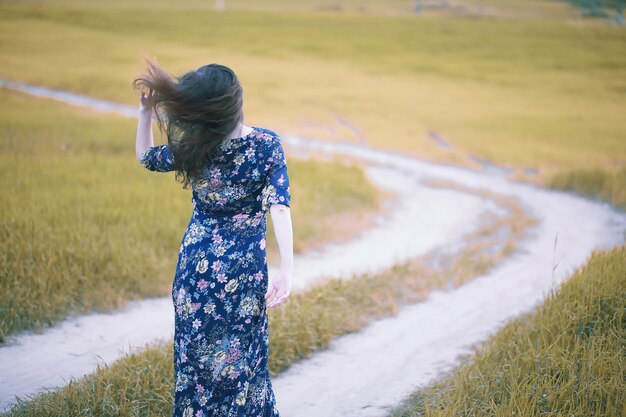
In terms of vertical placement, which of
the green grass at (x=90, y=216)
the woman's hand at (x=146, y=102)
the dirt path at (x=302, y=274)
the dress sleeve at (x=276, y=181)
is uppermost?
the woman's hand at (x=146, y=102)

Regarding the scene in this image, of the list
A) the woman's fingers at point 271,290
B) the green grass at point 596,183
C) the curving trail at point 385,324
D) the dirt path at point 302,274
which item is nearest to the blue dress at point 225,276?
the woman's fingers at point 271,290

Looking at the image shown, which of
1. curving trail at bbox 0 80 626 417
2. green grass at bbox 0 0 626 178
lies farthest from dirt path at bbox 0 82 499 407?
green grass at bbox 0 0 626 178

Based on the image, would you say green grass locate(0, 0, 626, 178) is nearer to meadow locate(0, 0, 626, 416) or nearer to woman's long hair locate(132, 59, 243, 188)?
meadow locate(0, 0, 626, 416)

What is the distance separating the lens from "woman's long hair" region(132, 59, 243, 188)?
2.33m

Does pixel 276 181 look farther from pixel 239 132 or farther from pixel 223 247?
pixel 223 247

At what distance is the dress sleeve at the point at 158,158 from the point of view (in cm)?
258

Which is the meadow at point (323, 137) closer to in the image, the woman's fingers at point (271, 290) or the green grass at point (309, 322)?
the green grass at point (309, 322)

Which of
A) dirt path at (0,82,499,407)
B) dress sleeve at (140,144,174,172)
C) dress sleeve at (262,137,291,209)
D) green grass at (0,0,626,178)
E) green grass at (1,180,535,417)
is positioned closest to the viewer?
dress sleeve at (262,137,291,209)

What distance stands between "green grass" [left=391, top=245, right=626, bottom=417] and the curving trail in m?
0.42

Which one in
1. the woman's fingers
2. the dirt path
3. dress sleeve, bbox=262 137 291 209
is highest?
dress sleeve, bbox=262 137 291 209

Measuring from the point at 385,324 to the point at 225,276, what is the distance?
2662mm

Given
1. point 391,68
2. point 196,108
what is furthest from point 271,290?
point 391,68

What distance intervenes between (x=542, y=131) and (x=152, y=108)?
1469 centimetres

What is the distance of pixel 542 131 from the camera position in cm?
1546
